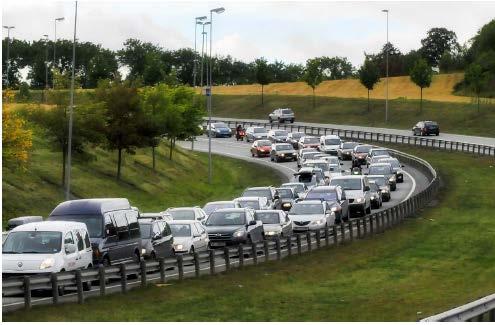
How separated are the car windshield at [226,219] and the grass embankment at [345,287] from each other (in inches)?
94.5

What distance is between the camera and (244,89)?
177250 millimetres

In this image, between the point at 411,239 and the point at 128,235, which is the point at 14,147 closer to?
the point at 411,239

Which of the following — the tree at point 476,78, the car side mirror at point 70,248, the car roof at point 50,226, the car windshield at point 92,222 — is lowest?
the car side mirror at point 70,248

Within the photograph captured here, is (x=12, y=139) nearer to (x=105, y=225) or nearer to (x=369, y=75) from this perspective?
(x=105, y=225)

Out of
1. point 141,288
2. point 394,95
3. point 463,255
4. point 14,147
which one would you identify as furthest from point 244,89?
point 141,288

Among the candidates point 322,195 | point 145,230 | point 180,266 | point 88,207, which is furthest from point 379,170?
point 88,207

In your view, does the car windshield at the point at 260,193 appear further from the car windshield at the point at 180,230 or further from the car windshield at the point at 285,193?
the car windshield at the point at 180,230

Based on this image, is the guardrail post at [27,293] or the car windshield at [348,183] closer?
the guardrail post at [27,293]

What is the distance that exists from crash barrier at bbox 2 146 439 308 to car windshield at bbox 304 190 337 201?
7.78ft

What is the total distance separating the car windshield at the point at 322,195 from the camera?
49594mm

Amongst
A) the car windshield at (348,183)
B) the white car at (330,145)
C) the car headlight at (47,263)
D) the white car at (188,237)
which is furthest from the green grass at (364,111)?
the car headlight at (47,263)

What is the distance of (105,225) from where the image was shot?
29344 mm

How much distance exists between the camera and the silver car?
41.8m

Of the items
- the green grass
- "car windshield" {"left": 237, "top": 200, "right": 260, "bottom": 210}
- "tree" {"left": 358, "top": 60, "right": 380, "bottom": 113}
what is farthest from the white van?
"tree" {"left": 358, "top": 60, "right": 380, "bottom": 113}
